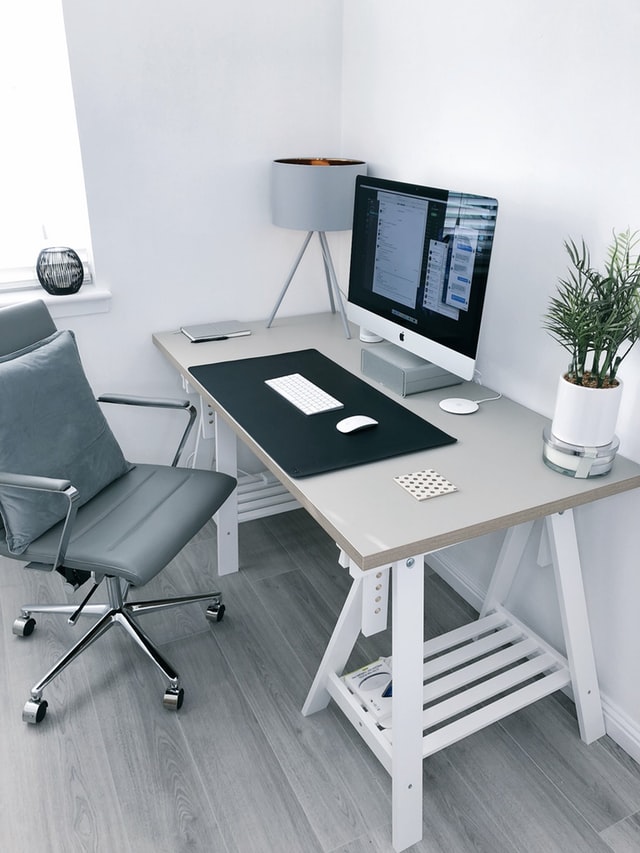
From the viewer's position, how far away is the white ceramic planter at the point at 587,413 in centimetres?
155

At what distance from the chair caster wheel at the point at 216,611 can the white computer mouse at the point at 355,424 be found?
82 centimetres

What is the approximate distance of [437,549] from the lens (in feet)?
4.74

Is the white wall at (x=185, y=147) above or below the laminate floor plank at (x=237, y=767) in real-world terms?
above

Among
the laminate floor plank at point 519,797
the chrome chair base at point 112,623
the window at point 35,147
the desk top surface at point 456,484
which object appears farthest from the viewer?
the window at point 35,147

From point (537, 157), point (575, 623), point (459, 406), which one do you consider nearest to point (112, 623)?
point (459, 406)

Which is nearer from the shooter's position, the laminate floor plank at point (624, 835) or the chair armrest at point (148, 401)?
the laminate floor plank at point (624, 835)

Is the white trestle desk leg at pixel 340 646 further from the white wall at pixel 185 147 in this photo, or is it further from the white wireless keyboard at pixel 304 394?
the white wall at pixel 185 147

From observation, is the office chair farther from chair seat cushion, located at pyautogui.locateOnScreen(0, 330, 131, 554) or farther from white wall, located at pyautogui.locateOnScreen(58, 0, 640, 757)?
white wall, located at pyautogui.locateOnScreen(58, 0, 640, 757)

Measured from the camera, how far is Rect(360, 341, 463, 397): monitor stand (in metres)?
2.05

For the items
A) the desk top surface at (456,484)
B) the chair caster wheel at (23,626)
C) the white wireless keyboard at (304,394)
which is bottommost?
the chair caster wheel at (23,626)

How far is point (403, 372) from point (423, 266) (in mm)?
305

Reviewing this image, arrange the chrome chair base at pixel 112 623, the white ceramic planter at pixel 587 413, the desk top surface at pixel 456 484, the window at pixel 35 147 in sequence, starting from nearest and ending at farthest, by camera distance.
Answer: the desk top surface at pixel 456 484, the white ceramic planter at pixel 587 413, the chrome chair base at pixel 112 623, the window at pixel 35 147

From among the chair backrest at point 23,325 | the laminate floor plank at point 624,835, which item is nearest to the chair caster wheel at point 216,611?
the chair backrest at point 23,325

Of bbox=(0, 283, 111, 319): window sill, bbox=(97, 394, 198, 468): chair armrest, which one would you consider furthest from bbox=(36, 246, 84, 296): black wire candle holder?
bbox=(97, 394, 198, 468): chair armrest
